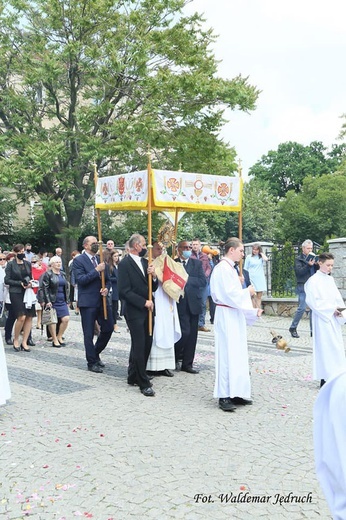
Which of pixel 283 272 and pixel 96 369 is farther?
pixel 283 272

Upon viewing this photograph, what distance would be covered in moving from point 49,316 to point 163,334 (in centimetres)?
347

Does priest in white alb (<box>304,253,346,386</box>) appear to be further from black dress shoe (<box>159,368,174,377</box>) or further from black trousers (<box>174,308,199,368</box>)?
black dress shoe (<box>159,368,174,377</box>)

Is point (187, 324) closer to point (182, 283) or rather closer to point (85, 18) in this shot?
point (182, 283)

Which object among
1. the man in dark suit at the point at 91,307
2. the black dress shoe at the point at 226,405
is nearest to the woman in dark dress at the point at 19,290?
the man in dark suit at the point at 91,307

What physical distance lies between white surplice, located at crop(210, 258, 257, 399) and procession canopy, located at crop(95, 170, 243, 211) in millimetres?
1529

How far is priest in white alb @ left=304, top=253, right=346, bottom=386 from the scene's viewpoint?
7172 millimetres

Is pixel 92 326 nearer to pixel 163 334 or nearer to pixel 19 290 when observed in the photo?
pixel 163 334

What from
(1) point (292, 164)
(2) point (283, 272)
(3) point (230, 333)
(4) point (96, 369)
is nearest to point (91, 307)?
(4) point (96, 369)

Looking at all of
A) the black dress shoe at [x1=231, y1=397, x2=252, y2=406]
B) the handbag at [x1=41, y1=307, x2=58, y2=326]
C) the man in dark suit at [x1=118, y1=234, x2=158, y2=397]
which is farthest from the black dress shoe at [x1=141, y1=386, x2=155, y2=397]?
the handbag at [x1=41, y1=307, x2=58, y2=326]

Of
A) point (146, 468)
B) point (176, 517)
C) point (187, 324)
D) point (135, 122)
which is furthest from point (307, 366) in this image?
point (135, 122)

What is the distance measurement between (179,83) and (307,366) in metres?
14.4

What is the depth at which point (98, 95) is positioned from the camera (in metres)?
21.4

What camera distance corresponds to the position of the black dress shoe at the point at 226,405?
6.31 meters

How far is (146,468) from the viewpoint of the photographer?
15.3 feet
